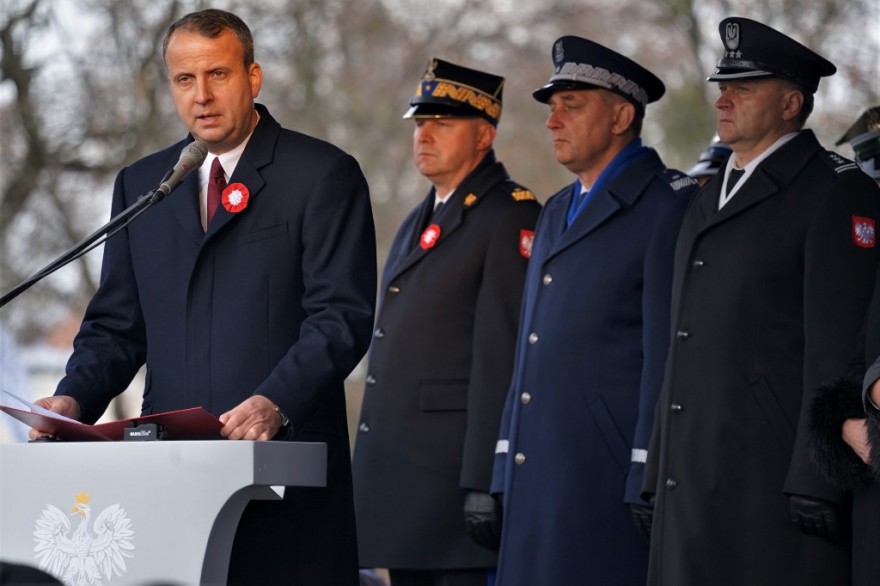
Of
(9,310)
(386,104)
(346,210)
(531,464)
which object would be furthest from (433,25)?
(346,210)

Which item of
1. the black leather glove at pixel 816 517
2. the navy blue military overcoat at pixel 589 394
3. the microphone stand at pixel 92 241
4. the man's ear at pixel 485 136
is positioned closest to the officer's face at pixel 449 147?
the man's ear at pixel 485 136

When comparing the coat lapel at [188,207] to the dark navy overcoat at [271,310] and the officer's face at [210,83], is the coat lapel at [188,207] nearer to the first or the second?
the dark navy overcoat at [271,310]

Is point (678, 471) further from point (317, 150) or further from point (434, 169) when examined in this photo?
point (434, 169)

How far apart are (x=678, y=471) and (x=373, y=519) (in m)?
1.31

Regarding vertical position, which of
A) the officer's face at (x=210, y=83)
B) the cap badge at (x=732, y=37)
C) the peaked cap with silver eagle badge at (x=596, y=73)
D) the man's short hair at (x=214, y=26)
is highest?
the peaked cap with silver eagle badge at (x=596, y=73)

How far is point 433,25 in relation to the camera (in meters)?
14.5

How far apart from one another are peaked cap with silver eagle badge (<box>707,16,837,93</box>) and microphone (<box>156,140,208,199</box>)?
154cm

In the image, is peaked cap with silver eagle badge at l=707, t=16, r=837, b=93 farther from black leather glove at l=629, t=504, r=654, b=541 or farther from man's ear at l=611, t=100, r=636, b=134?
black leather glove at l=629, t=504, r=654, b=541

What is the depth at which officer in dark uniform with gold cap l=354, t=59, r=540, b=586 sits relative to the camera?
4.80 m

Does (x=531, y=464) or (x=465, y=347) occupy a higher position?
(x=465, y=347)

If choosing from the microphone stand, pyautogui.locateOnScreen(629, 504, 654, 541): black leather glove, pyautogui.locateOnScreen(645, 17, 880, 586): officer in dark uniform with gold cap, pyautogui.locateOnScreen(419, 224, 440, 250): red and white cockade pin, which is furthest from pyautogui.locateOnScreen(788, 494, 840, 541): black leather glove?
pyautogui.locateOnScreen(419, 224, 440, 250): red and white cockade pin

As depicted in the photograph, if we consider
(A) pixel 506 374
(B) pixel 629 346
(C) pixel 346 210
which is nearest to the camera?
(C) pixel 346 210

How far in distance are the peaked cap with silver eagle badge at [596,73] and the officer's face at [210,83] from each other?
150cm

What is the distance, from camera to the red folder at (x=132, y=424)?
9.44 feet
